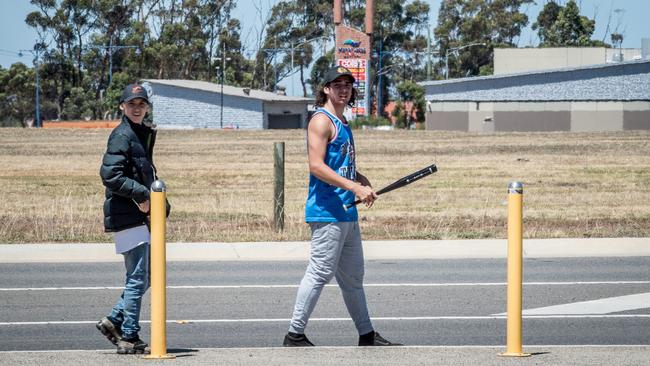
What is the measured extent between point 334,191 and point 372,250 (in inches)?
286

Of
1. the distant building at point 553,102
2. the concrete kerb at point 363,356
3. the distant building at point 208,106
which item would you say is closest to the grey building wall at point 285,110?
the distant building at point 208,106

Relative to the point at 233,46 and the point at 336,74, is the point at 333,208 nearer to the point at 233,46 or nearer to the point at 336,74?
the point at 336,74

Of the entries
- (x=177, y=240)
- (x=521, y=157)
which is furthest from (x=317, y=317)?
(x=521, y=157)

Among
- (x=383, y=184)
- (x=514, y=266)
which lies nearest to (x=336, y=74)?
(x=514, y=266)

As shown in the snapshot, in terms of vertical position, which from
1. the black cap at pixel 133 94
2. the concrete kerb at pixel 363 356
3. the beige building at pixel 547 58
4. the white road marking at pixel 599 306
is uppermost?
the beige building at pixel 547 58

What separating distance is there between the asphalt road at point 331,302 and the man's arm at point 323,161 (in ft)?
5.06

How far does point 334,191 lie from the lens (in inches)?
285

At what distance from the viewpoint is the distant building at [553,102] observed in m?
66.9

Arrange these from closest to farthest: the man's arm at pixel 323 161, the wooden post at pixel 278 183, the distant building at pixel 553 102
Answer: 1. the man's arm at pixel 323 161
2. the wooden post at pixel 278 183
3. the distant building at pixel 553 102

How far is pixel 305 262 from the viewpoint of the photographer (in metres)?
13.3

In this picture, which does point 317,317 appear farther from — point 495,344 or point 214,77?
point 214,77

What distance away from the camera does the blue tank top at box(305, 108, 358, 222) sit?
23.7 feet

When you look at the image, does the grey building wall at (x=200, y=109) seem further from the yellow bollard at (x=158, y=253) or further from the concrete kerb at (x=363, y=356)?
the yellow bollard at (x=158, y=253)

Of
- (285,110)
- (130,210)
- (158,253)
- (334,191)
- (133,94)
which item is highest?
(285,110)
